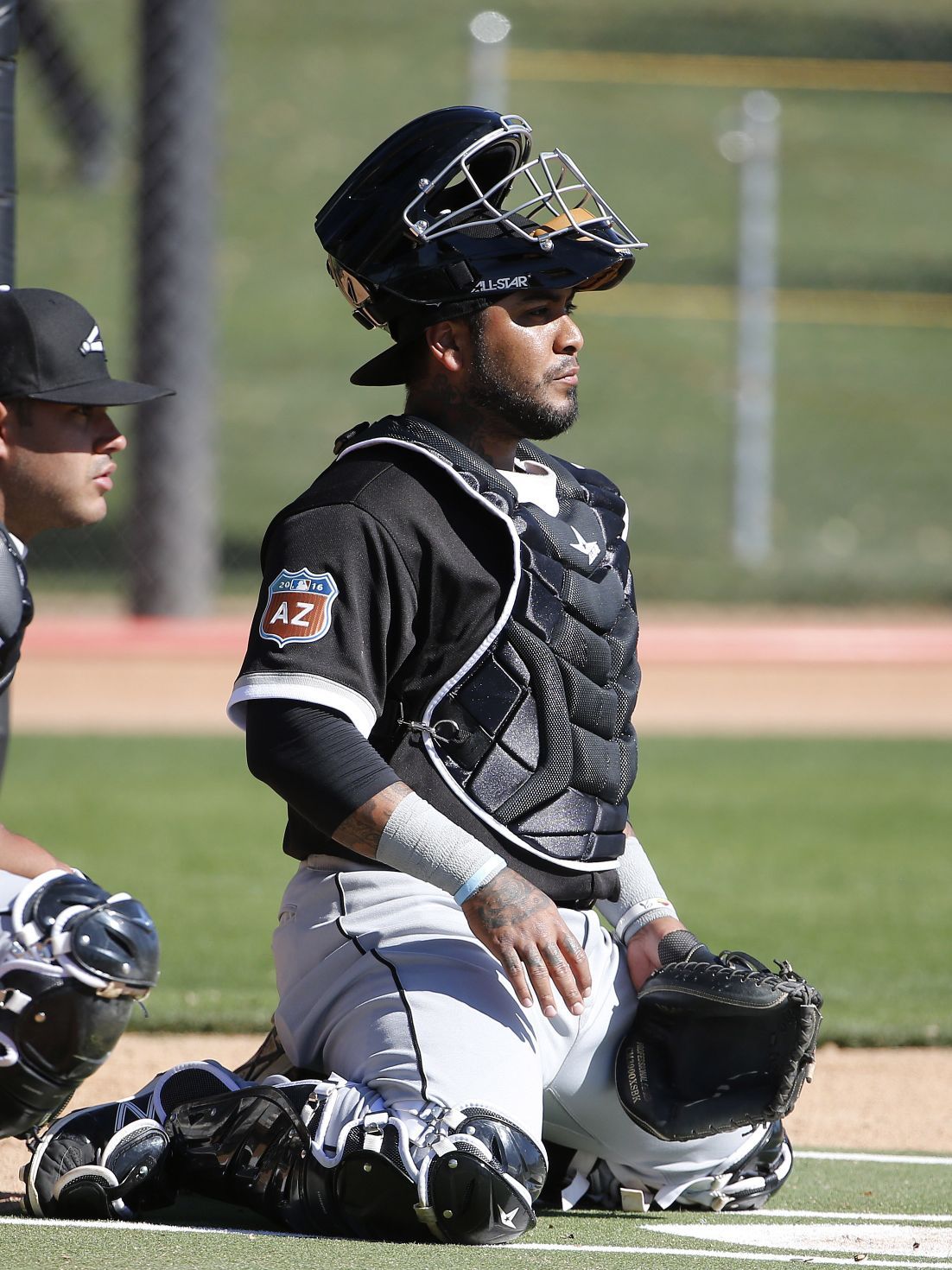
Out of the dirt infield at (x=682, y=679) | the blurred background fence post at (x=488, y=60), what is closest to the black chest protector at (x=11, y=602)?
the dirt infield at (x=682, y=679)

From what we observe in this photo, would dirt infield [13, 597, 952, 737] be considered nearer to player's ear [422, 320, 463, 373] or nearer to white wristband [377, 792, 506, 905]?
player's ear [422, 320, 463, 373]

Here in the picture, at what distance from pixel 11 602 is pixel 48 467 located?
38 cm

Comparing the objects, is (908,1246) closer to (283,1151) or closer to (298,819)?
(283,1151)

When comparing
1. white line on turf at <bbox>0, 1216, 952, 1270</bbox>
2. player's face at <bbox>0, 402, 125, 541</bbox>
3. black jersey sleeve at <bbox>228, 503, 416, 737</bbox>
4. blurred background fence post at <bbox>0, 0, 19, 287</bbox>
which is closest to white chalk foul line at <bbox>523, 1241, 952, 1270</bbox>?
white line on turf at <bbox>0, 1216, 952, 1270</bbox>

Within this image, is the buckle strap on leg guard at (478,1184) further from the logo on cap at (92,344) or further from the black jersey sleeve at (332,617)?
the logo on cap at (92,344)

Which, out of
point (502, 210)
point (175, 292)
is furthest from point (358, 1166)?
point (175, 292)

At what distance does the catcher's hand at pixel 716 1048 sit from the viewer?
3330 millimetres

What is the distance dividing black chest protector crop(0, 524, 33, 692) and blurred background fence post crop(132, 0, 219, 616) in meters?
9.55

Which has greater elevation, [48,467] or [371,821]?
[48,467]

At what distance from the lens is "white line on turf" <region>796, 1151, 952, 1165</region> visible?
156 inches

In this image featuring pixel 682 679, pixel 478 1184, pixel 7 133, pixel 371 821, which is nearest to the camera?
pixel 478 1184

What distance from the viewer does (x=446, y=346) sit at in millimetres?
3658

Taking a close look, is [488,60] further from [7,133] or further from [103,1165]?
[103,1165]

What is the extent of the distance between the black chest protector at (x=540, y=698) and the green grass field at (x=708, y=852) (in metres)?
2.01
